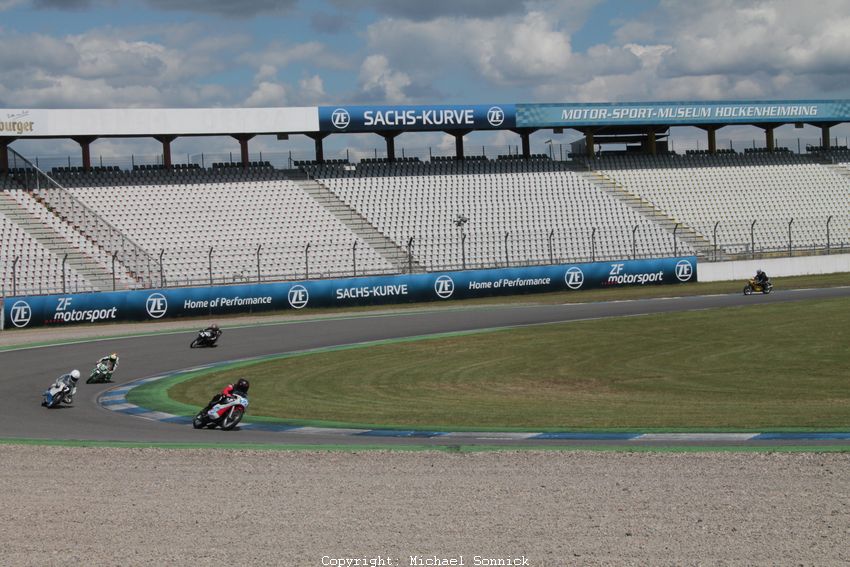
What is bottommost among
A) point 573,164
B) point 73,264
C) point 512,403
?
point 512,403

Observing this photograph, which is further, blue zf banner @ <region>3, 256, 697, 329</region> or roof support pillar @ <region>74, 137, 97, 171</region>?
roof support pillar @ <region>74, 137, 97, 171</region>

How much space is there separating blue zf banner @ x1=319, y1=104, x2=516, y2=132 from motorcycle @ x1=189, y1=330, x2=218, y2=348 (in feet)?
88.1

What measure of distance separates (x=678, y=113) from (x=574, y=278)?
68.0ft

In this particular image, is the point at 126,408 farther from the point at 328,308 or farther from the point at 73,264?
the point at 73,264

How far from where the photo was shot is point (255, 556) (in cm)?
739

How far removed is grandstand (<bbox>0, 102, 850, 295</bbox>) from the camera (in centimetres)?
3953

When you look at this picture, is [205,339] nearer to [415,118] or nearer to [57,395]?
[57,395]

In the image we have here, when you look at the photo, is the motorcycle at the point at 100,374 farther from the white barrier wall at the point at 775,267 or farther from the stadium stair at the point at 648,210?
the stadium stair at the point at 648,210

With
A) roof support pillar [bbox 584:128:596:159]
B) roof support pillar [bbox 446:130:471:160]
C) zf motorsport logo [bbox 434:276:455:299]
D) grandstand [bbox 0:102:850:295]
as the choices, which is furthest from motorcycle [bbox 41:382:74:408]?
roof support pillar [bbox 584:128:596:159]

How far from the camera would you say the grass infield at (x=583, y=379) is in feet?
46.2

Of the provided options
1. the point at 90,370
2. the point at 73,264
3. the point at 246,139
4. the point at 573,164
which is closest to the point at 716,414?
the point at 90,370

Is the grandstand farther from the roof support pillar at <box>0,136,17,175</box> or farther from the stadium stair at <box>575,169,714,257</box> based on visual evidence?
the roof support pillar at <box>0,136,17,175</box>

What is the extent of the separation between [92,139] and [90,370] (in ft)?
92.6

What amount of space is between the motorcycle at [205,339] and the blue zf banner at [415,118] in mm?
26848
